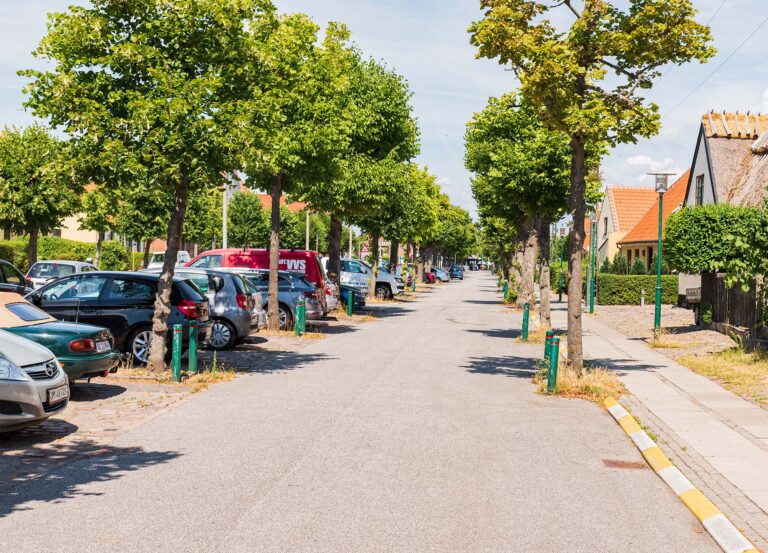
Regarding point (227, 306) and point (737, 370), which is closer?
point (737, 370)

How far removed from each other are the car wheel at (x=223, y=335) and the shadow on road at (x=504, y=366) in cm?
503

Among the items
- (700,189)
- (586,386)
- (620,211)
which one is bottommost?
(586,386)

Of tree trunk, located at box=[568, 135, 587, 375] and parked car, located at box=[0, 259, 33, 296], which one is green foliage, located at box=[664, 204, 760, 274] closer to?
tree trunk, located at box=[568, 135, 587, 375]

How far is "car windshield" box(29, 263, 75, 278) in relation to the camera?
3144 centimetres

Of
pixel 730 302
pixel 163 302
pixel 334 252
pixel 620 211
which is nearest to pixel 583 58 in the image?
pixel 163 302

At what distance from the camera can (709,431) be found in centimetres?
1000

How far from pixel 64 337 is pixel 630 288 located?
33.5 meters

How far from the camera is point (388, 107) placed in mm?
29344

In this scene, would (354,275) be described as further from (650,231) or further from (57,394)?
(57,394)

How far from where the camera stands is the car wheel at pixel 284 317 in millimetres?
23281

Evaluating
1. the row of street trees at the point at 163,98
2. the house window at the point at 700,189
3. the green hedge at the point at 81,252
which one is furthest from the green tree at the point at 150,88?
the green hedge at the point at 81,252

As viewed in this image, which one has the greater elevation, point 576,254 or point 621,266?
point 621,266

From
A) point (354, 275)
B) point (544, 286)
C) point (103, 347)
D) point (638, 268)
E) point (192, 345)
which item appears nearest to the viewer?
point (103, 347)

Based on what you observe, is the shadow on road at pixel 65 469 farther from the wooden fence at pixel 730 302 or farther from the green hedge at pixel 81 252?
the green hedge at pixel 81 252
